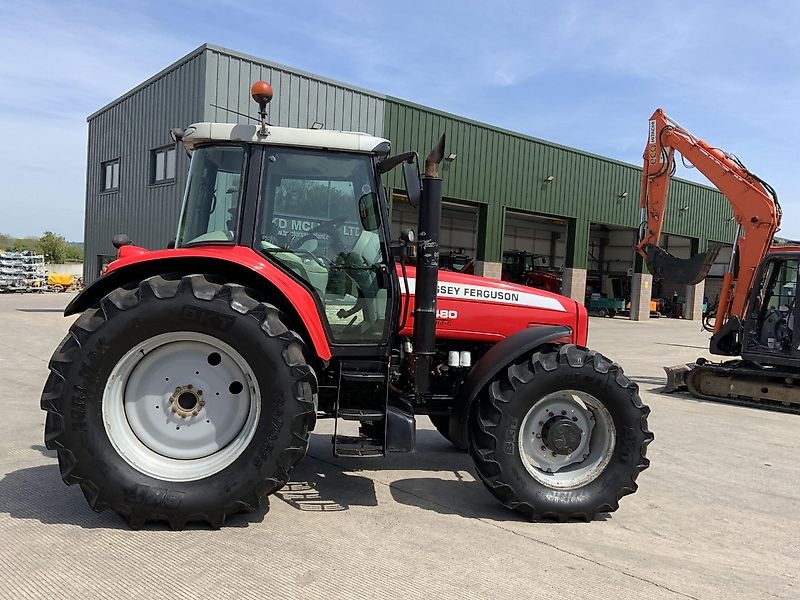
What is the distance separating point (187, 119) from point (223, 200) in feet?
40.3

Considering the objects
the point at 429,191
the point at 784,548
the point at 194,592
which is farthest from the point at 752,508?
the point at 194,592

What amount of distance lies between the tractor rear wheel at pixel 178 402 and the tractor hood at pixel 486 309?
1177 millimetres

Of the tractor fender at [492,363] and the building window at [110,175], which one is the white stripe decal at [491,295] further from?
the building window at [110,175]

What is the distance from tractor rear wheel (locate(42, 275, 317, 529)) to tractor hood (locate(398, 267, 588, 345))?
3.86 ft

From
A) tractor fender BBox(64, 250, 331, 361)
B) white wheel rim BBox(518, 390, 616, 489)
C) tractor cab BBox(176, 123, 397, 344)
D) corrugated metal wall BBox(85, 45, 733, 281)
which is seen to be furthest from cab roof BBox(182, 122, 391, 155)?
corrugated metal wall BBox(85, 45, 733, 281)

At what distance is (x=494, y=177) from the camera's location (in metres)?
20.7

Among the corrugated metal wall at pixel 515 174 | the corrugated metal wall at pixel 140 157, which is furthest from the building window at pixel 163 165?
the corrugated metal wall at pixel 515 174

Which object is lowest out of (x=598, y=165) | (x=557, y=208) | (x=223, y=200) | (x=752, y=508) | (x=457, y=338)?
(x=752, y=508)

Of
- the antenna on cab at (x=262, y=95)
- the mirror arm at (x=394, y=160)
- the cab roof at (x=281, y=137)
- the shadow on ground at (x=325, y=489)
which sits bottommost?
the shadow on ground at (x=325, y=489)

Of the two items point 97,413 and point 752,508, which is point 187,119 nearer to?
point 97,413

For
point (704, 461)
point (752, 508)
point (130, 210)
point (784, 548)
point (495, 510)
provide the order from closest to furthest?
point (784, 548)
point (495, 510)
point (752, 508)
point (704, 461)
point (130, 210)

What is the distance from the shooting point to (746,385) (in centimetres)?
889

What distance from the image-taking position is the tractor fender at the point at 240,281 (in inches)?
145

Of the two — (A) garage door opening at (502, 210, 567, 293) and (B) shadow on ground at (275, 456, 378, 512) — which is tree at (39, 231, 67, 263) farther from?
(B) shadow on ground at (275, 456, 378, 512)
